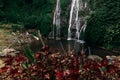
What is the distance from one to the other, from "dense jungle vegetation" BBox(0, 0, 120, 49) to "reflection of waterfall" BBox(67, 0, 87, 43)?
1.52 ft

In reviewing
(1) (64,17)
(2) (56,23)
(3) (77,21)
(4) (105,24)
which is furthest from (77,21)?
(4) (105,24)

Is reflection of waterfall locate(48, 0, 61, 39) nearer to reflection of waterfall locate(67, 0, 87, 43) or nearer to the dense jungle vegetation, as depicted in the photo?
the dense jungle vegetation

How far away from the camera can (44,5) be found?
26.7 m

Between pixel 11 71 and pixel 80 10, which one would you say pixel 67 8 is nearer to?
pixel 80 10

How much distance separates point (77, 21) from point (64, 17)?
4.35 feet

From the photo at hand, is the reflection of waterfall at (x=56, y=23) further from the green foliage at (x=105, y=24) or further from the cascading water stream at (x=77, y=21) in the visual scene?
the green foliage at (x=105, y=24)

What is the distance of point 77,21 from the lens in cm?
2455

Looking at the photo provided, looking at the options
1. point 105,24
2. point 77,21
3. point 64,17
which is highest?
point 64,17

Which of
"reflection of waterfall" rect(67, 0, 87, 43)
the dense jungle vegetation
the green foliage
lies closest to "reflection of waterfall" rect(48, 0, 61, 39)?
the dense jungle vegetation

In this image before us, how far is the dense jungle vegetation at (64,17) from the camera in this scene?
21.5 m

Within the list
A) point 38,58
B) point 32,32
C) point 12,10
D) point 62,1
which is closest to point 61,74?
point 38,58

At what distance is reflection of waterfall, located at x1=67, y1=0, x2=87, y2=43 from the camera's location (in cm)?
2367

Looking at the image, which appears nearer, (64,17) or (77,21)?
(77,21)

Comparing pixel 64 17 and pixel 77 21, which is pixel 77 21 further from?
pixel 64 17
